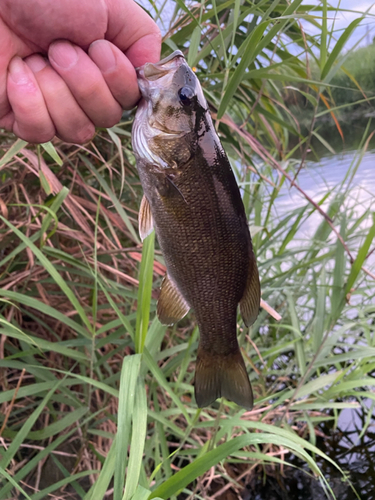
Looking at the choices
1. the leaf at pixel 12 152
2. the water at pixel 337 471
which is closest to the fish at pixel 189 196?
the leaf at pixel 12 152

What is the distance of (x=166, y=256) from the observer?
1.08 meters

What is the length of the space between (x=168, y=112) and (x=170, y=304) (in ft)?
1.79

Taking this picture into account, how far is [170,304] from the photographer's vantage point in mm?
1106

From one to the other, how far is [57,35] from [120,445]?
3.37ft

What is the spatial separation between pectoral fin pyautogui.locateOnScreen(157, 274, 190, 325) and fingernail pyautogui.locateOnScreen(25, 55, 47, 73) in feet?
2.17

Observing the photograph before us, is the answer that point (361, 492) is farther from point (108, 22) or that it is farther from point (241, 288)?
point (108, 22)

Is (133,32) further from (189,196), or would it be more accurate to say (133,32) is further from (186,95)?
(189,196)

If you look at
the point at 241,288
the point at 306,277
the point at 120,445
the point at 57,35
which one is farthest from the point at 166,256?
the point at 306,277

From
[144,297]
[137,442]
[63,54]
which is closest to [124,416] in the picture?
[137,442]

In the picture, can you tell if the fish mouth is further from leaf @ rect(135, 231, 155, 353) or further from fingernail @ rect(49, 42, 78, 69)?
leaf @ rect(135, 231, 155, 353)

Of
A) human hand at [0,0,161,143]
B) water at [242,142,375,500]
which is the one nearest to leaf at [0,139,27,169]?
human hand at [0,0,161,143]

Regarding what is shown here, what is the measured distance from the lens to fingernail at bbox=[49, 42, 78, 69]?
0.92 meters

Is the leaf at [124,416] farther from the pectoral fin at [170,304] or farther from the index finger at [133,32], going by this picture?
the index finger at [133,32]

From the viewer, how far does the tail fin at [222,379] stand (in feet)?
3.61
